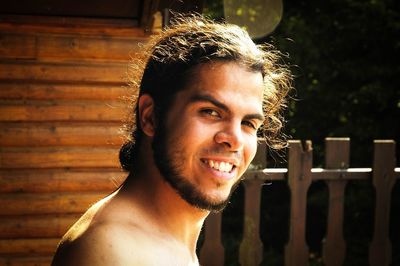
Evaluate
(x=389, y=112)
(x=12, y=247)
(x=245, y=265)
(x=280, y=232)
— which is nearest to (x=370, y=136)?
(x=389, y=112)

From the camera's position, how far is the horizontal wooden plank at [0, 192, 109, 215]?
491cm

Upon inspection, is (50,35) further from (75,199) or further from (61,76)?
(75,199)

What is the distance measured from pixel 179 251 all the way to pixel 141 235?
0.72 feet

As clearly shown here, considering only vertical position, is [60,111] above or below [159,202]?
below

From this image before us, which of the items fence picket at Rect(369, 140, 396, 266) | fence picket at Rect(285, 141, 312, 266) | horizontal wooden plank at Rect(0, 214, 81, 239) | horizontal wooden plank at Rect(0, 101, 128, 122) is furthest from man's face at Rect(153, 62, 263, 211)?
horizontal wooden plank at Rect(0, 214, 81, 239)

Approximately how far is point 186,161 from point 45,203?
12.4ft

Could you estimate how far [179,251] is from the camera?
1643 millimetres

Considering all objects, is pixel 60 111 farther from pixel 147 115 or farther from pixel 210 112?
pixel 210 112

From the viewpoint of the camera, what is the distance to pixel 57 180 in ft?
16.4

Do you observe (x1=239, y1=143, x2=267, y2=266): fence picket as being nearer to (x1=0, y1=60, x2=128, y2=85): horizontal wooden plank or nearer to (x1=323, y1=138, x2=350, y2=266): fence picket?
(x1=323, y1=138, x2=350, y2=266): fence picket

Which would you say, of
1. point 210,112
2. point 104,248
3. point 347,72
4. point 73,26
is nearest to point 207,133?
point 210,112

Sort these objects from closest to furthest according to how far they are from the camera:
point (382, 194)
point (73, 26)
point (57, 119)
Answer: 1. point (382, 194)
2. point (73, 26)
3. point (57, 119)

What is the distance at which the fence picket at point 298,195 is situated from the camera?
4305 mm

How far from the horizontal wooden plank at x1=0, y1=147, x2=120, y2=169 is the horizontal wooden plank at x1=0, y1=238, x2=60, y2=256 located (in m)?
0.72
